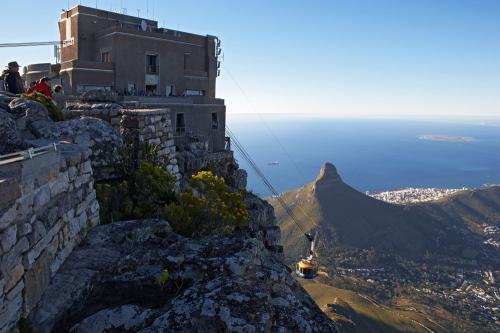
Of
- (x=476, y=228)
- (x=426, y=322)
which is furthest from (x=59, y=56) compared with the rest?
(x=476, y=228)

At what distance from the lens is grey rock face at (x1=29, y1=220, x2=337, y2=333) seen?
183 inches

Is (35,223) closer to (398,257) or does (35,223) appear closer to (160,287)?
(160,287)

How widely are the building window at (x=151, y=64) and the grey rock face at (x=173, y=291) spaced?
26.2 m

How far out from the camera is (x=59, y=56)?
34.5 meters

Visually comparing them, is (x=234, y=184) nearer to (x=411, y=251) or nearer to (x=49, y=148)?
(x=49, y=148)

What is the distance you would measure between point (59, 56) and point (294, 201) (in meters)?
165

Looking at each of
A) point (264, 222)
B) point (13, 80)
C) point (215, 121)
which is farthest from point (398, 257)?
point (13, 80)

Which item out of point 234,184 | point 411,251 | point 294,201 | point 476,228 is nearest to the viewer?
point 234,184

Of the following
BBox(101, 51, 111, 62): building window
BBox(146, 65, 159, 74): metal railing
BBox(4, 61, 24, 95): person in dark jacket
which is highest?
BBox(101, 51, 111, 62): building window

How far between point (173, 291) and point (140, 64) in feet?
91.1

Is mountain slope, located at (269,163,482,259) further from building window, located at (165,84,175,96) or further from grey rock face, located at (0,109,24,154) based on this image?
A: grey rock face, located at (0,109,24,154)

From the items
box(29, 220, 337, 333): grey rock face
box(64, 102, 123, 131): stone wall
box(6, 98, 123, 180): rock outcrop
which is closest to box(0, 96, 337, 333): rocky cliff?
box(29, 220, 337, 333): grey rock face

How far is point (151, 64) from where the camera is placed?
104 feet

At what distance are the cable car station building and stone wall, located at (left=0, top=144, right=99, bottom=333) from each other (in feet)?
65.1
